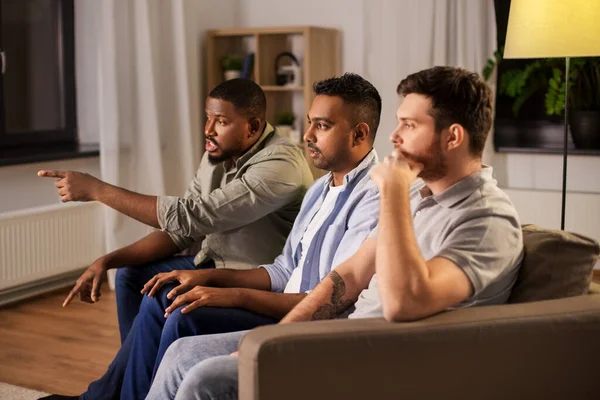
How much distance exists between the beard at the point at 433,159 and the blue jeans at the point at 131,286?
1215mm

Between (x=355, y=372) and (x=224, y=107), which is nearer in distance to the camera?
(x=355, y=372)

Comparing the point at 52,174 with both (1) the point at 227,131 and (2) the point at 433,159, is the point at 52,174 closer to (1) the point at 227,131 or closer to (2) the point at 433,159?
(1) the point at 227,131

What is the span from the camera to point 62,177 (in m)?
2.69

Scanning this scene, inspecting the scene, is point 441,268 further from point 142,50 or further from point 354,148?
point 142,50

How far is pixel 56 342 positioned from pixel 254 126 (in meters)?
1.44

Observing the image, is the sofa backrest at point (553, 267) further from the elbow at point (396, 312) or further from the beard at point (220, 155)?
the beard at point (220, 155)

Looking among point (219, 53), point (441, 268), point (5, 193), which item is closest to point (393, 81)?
point (219, 53)

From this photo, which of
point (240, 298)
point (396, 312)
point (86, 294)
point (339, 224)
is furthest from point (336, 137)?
point (86, 294)

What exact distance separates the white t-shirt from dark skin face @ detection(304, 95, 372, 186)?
0.20 feet

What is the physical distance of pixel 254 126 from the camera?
2896mm

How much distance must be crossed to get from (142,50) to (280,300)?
2.77 m

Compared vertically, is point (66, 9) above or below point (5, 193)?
above

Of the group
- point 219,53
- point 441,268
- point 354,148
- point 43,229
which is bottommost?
point 43,229

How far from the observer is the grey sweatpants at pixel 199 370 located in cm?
179
